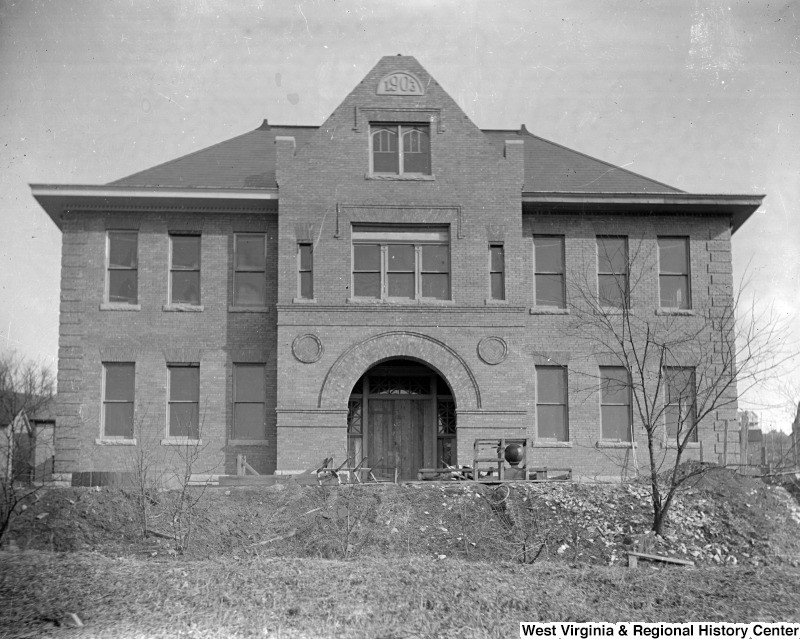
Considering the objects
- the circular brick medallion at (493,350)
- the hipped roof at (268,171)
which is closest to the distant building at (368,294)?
the circular brick medallion at (493,350)

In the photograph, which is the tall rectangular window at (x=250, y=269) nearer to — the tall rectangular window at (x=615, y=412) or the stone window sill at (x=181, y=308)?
the stone window sill at (x=181, y=308)

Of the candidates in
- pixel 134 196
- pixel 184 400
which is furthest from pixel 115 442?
pixel 134 196


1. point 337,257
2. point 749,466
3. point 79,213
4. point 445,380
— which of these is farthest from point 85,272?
point 749,466

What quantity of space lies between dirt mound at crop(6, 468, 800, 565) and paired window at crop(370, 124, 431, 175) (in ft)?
27.5

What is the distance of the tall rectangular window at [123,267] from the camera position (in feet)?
80.8

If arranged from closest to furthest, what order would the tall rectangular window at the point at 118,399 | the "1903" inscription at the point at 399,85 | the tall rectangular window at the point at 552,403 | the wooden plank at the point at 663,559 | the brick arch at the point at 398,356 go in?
the wooden plank at the point at 663,559 < the brick arch at the point at 398,356 < the "1903" inscription at the point at 399,85 < the tall rectangular window at the point at 118,399 < the tall rectangular window at the point at 552,403

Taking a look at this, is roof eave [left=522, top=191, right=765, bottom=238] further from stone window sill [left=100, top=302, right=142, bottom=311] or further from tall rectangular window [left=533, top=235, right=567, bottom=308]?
stone window sill [left=100, top=302, right=142, bottom=311]

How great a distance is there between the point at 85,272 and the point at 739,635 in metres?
18.9

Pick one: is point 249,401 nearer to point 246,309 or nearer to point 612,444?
point 246,309

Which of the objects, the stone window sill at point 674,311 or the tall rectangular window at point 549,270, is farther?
the tall rectangular window at point 549,270

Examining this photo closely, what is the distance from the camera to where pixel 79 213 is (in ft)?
80.6

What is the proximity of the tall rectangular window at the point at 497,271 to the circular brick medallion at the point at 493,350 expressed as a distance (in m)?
1.16

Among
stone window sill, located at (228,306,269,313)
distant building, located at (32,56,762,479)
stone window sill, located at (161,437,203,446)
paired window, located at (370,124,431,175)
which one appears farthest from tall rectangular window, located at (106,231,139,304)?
paired window, located at (370,124,431,175)

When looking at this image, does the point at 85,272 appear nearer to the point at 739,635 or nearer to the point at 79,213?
the point at 79,213
